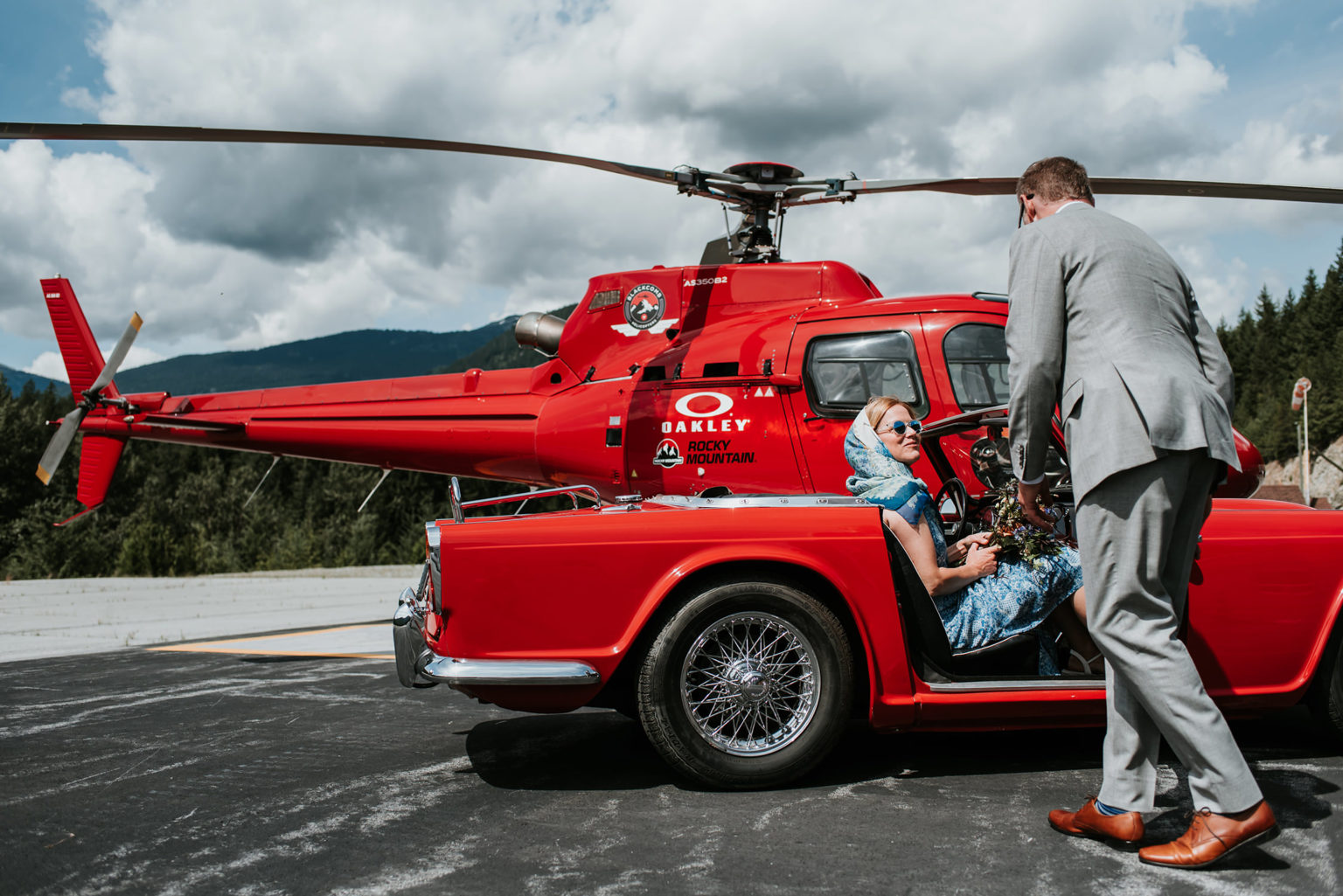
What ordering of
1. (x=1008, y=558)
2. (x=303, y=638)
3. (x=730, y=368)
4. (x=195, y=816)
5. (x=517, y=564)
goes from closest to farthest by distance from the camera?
(x=195, y=816)
(x=517, y=564)
(x=1008, y=558)
(x=730, y=368)
(x=303, y=638)

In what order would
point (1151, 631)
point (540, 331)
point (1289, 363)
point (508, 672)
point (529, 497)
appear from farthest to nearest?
point (1289, 363) < point (540, 331) < point (529, 497) < point (508, 672) < point (1151, 631)

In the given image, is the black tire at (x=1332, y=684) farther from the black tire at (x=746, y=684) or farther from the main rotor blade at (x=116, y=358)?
the main rotor blade at (x=116, y=358)

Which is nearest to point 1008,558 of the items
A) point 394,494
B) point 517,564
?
point 517,564

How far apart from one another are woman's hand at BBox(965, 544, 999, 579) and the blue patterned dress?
3cm

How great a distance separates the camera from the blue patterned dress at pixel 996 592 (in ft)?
11.7

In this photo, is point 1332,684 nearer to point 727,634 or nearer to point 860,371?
point 727,634

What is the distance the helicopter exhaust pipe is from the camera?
859cm

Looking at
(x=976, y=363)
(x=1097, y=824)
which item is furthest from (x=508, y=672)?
(x=976, y=363)

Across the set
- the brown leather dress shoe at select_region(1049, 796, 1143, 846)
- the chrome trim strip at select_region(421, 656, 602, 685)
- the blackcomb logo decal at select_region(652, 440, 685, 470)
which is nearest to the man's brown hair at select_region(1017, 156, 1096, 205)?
the brown leather dress shoe at select_region(1049, 796, 1143, 846)

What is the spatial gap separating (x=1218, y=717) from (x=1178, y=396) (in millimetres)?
911

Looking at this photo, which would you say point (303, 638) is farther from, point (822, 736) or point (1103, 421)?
point (1103, 421)

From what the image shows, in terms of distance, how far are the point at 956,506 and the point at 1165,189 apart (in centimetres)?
390

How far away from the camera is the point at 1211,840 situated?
2625 millimetres

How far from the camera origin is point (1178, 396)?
2754 millimetres
